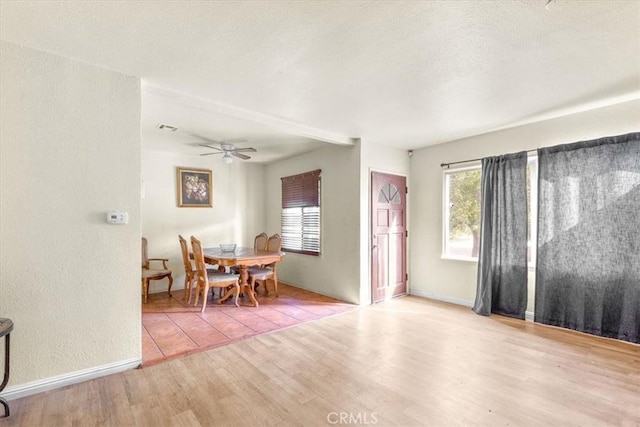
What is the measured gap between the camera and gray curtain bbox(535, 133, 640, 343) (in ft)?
9.50

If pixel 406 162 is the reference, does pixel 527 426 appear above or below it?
below

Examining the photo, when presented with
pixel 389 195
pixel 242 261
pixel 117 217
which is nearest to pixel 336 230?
pixel 389 195

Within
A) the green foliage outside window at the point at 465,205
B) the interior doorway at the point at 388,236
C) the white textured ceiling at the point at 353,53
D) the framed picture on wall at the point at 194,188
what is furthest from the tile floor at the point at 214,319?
the white textured ceiling at the point at 353,53

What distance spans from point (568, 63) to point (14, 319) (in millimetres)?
4339

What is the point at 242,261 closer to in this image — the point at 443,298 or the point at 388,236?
the point at 388,236

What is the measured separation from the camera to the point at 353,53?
2098mm

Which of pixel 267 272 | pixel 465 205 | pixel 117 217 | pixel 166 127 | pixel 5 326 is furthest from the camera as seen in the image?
pixel 267 272

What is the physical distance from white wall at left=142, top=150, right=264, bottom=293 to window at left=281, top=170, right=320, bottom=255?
82cm

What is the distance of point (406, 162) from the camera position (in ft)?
16.3

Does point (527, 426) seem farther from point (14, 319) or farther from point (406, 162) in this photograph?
point (406, 162)

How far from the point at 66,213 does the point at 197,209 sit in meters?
3.33

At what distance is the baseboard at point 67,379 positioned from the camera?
2.01 meters

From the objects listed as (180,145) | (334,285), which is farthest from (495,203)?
(180,145)

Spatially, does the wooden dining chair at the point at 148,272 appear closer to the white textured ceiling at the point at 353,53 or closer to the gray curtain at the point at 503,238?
the white textured ceiling at the point at 353,53
